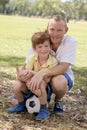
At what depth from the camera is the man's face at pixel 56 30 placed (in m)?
4.44

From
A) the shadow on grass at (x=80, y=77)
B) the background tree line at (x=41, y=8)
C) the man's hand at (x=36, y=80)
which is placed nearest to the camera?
the man's hand at (x=36, y=80)

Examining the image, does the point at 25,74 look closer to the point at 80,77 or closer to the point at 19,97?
the point at 19,97

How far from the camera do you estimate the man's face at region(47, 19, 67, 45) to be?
14.6 feet

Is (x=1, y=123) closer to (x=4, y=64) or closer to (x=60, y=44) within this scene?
(x=60, y=44)

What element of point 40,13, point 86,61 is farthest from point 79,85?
point 40,13

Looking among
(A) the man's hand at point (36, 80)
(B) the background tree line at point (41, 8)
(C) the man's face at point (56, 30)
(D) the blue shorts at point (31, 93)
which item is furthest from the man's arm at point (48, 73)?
(B) the background tree line at point (41, 8)

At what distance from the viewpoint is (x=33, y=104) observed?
4.38m

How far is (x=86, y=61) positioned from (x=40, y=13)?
107 meters

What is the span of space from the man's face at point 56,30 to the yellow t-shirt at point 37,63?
213mm

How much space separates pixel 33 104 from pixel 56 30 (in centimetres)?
90

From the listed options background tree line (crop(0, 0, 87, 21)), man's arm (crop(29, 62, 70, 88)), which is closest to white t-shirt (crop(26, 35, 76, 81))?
man's arm (crop(29, 62, 70, 88))

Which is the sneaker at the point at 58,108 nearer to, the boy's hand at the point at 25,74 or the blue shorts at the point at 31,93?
the blue shorts at the point at 31,93

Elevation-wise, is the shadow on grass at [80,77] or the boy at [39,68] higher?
the boy at [39,68]

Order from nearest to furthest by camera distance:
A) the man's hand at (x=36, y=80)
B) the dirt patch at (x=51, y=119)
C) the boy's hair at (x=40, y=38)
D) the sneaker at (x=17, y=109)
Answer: the dirt patch at (x=51, y=119)
the man's hand at (x=36, y=80)
the boy's hair at (x=40, y=38)
the sneaker at (x=17, y=109)
